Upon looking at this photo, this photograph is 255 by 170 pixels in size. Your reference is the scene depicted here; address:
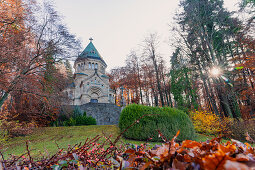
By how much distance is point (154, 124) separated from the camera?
301 inches

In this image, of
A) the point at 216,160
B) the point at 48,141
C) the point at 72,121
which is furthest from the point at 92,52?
the point at 216,160

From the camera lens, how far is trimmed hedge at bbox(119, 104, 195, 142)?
7.50 m

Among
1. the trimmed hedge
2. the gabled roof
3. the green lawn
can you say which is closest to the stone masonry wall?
the green lawn

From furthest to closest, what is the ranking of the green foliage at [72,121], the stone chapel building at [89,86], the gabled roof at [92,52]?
1. the gabled roof at [92,52]
2. the stone chapel building at [89,86]
3. the green foliage at [72,121]

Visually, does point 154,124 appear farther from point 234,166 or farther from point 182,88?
point 182,88

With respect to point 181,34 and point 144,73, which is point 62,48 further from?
point 144,73

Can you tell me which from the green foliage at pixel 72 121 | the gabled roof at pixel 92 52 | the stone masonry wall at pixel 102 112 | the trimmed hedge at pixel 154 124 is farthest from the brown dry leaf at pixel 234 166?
the gabled roof at pixel 92 52

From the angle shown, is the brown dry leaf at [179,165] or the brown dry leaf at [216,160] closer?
the brown dry leaf at [216,160]

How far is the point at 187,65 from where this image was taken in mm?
20797

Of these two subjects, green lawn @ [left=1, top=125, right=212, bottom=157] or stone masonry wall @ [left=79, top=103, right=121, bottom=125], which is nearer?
green lawn @ [left=1, top=125, right=212, bottom=157]

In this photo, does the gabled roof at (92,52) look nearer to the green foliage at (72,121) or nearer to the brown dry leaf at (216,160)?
the green foliage at (72,121)

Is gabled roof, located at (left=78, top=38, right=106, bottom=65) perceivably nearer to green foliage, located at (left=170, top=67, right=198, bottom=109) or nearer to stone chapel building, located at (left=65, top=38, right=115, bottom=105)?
stone chapel building, located at (left=65, top=38, right=115, bottom=105)

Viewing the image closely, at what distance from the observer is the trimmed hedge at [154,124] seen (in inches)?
295

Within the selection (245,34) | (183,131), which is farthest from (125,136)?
(245,34)
